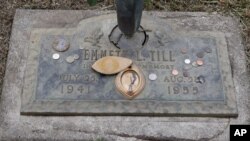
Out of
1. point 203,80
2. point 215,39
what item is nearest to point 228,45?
point 215,39

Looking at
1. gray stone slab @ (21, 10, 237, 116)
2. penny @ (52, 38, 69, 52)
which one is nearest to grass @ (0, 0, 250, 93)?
gray stone slab @ (21, 10, 237, 116)

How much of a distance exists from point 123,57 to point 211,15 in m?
0.60

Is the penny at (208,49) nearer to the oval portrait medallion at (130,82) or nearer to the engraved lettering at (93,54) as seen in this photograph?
the oval portrait medallion at (130,82)

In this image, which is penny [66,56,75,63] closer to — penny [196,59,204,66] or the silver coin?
the silver coin

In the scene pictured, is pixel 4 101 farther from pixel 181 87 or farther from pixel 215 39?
pixel 215 39

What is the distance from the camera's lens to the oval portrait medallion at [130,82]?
6.75 feet

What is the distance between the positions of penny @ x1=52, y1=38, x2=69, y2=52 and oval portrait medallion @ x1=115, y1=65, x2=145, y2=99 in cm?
30

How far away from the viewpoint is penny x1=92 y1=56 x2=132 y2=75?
2111 millimetres

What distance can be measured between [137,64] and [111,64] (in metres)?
0.13

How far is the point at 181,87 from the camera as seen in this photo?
2.09m

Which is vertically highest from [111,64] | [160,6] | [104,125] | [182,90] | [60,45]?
[160,6]

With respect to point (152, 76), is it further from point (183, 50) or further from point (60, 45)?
point (60, 45)

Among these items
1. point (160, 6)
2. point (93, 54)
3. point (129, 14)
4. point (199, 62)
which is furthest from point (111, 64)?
point (160, 6)

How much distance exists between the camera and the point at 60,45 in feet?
7.23
